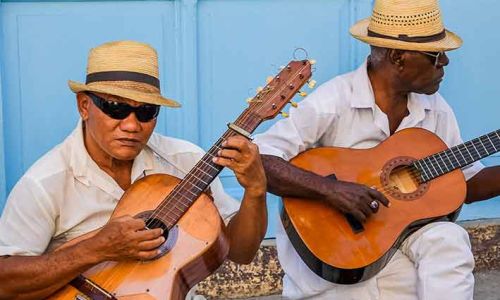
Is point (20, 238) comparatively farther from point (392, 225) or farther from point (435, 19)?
point (435, 19)

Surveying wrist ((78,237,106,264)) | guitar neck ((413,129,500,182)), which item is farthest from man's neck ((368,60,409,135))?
wrist ((78,237,106,264))

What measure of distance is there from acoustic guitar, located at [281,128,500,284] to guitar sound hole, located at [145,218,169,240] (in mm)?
738

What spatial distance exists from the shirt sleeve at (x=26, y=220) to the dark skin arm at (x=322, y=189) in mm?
976

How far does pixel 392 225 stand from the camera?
3.94 meters

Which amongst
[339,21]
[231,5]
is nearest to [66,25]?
[231,5]

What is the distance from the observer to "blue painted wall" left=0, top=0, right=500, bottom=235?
15.4 feet

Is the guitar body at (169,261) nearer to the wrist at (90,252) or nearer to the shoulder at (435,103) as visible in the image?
the wrist at (90,252)

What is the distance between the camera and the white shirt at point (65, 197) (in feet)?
10.9

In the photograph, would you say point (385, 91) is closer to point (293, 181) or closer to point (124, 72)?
point (293, 181)

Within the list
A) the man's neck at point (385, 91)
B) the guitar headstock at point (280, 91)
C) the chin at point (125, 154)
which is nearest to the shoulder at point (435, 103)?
the man's neck at point (385, 91)

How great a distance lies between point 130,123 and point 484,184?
1648 millimetres

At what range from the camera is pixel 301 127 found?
13.5ft

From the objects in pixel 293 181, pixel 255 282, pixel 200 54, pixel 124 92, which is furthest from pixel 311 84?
pixel 255 282

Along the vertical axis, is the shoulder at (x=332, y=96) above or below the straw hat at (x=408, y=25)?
below
